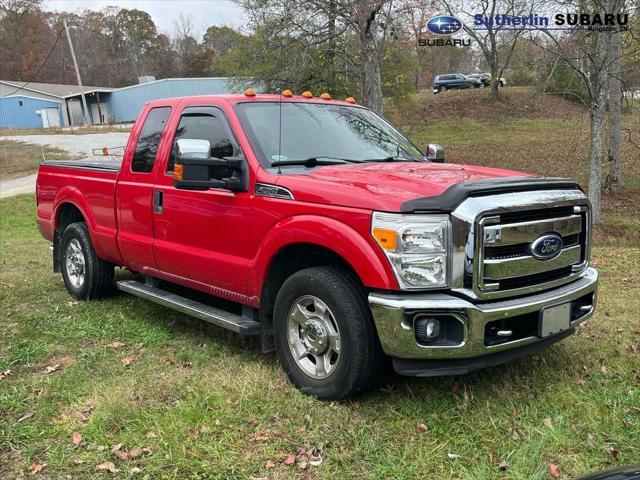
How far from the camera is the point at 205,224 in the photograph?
→ 4445mm

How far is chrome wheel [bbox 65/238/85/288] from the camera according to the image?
625 centimetres

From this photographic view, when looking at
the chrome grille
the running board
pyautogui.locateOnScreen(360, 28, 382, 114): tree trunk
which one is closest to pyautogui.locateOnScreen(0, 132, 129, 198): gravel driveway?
pyautogui.locateOnScreen(360, 28, 382, 114): tree trunk

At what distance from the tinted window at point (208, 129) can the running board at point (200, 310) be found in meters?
1.06

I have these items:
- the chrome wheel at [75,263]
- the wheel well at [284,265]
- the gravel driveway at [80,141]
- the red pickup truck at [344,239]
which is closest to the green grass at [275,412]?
the red pickup truck at [344,239]

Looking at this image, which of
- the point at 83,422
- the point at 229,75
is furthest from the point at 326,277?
the point at 229,75

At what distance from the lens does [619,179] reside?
16.4 m

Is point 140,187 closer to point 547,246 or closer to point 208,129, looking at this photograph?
point 208,129

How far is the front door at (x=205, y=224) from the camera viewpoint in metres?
4.22

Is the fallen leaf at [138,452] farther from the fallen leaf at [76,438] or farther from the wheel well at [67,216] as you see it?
the wheel well at [67,216]

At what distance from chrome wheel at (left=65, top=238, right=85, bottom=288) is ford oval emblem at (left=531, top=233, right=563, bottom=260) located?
4595 millimetres

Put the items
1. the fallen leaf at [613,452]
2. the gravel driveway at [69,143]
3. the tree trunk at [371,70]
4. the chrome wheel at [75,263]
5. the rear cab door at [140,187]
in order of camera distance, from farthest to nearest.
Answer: the gravel driveway at [69,143] → the tree trunk at [371,70] → the chrome wheel at [75,263] → the rear cab door at [140,187] → the fallen leaf at [613,452]

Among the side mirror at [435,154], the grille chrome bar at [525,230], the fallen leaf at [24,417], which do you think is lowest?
the fallen leaf at [24,417]

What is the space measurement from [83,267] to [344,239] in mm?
3861

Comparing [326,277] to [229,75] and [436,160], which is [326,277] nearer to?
[436,160]
